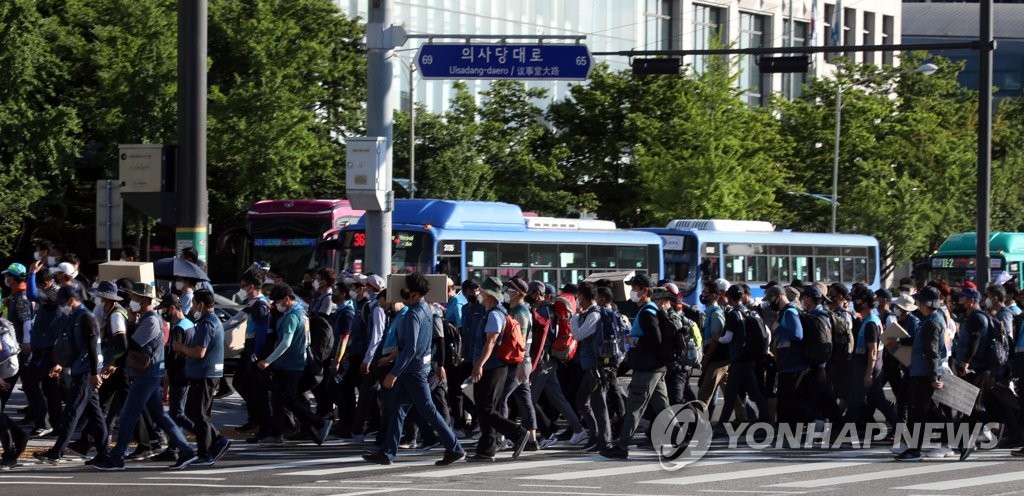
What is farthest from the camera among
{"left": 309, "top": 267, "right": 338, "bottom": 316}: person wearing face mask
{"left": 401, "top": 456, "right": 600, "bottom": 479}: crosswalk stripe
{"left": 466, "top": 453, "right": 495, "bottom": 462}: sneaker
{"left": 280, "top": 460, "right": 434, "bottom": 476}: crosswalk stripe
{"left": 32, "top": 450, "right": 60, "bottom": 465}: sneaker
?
{"left": 309, "top": 267, "right": 338, "bottom": 316}: person wearing face mask

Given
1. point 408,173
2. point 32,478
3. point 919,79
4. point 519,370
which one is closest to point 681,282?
point 408,173

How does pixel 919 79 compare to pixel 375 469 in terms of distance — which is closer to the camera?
pixel 375 469

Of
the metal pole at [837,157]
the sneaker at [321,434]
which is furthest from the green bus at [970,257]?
the sneaker at [321,434]

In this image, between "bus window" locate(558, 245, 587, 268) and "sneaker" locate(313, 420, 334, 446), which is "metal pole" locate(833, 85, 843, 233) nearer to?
"bus window" locate(558, 245, 587, 268)

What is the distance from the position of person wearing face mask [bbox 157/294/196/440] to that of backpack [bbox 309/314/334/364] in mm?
2294

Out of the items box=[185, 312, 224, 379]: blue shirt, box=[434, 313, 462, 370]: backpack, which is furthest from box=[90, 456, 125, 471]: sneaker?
box=[434, 313, 462, 370]: backpack

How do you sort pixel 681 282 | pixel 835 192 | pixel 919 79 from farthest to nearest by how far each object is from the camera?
pixel 919 79 < pixel 835 192 < pixel 681 282

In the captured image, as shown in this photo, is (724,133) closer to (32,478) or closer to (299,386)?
(299,386)

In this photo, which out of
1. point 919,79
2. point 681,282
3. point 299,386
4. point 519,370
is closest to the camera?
point 519,370

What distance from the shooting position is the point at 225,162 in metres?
39.2

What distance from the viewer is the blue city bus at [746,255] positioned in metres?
35.7

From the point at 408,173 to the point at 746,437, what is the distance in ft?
107

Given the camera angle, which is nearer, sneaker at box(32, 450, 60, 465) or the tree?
sneaker at box(32, 450, 60, 465)

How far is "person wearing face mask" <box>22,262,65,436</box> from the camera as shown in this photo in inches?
553
